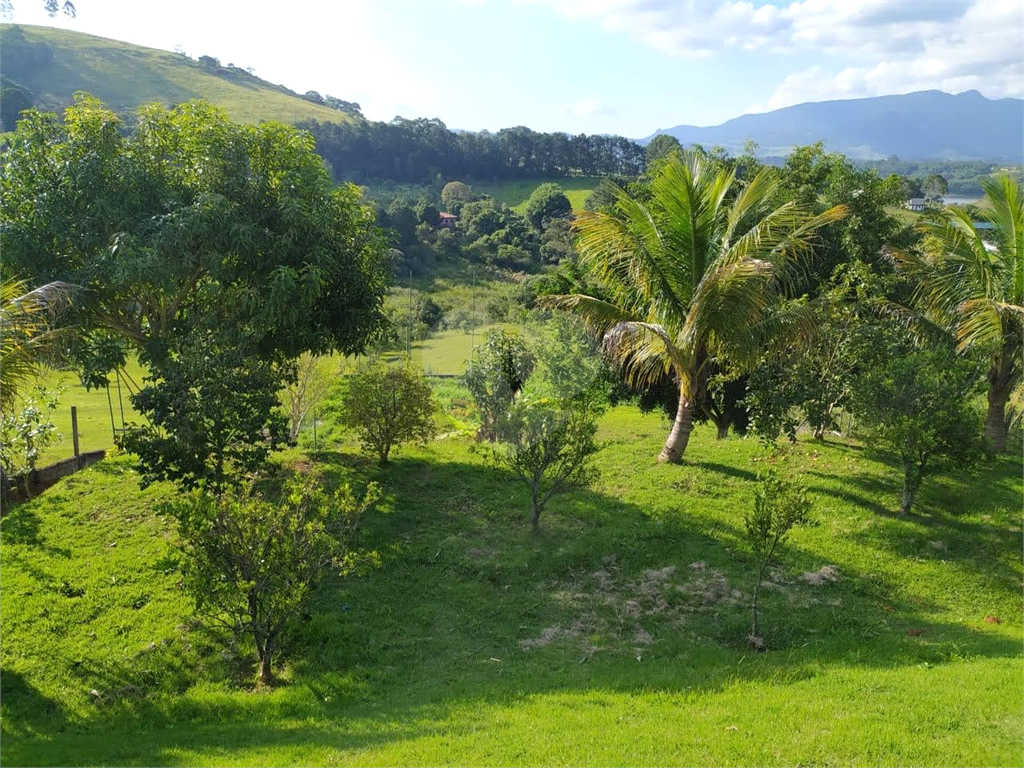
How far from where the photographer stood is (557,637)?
8086 mm

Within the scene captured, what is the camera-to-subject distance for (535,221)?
7275cm

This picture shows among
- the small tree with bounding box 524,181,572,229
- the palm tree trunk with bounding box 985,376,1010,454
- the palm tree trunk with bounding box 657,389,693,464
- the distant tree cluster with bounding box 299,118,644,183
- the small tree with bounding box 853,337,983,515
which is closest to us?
the small tree with bounding box 853,337,983,515

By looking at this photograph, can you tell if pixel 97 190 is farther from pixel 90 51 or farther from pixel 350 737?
pixel 90 51

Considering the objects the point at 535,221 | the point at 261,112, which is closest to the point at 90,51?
the point at 261,112

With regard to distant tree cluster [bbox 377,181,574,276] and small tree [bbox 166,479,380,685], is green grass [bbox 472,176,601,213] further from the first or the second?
small tree [bbox 166,479,380,685]

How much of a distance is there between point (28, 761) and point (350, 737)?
2.54 m

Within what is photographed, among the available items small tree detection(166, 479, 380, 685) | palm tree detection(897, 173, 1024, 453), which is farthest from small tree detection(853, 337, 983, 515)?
small tree detection(166, 479, 380, 685)

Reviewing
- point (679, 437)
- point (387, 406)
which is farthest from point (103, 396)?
point (679, 437)

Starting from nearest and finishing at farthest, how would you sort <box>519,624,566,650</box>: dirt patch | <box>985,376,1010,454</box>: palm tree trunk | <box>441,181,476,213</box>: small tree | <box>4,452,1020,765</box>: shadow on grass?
<box>4,452,1020,765</box>: shadow on grass, <box>519,624,566,650</box>: dirt patch, <box>985,376,1010,454</box>: palm tree trunk, <box>441,181,476,213</box>: small tree

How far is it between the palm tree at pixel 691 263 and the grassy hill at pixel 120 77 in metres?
87.9

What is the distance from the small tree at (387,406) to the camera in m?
12.6

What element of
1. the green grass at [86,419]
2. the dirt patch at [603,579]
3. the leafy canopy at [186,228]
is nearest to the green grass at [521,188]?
the green grass at [86,419]

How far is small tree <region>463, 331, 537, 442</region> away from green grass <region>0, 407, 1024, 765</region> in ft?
4.10

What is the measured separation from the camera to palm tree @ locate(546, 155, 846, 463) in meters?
11.2
